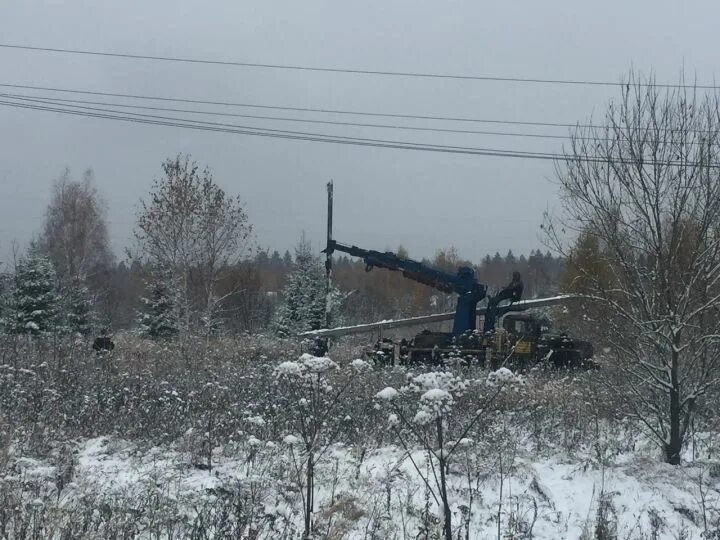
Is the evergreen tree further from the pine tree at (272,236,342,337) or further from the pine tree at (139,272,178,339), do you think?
the pine tree at (272,236,342,337)

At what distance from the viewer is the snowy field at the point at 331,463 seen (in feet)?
14.9

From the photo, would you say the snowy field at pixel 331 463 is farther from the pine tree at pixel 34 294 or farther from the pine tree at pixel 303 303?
the pine tree at pixel 303 303

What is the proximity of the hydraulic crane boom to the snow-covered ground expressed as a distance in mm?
11568

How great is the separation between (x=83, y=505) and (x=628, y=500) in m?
4.80

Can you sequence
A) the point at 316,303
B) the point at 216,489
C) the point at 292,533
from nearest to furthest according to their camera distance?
1. the point at 292,533
2. the point at 216,489
3. the point at 316,303

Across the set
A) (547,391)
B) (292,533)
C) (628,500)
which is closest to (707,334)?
(628,500)

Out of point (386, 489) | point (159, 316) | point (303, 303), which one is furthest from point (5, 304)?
point (386, 489)

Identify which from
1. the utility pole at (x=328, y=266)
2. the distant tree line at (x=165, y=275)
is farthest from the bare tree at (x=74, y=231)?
the utility pole at (x=328, y=266)

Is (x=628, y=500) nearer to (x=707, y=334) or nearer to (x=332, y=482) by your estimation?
(x=707, y=334)

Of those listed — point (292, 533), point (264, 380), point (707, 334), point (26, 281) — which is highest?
point (26, 281)

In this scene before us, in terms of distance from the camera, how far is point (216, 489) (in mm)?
5469

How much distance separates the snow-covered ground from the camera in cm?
495

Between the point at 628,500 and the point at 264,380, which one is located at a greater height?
the point at 264,380

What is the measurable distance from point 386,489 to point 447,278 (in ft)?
43.9
